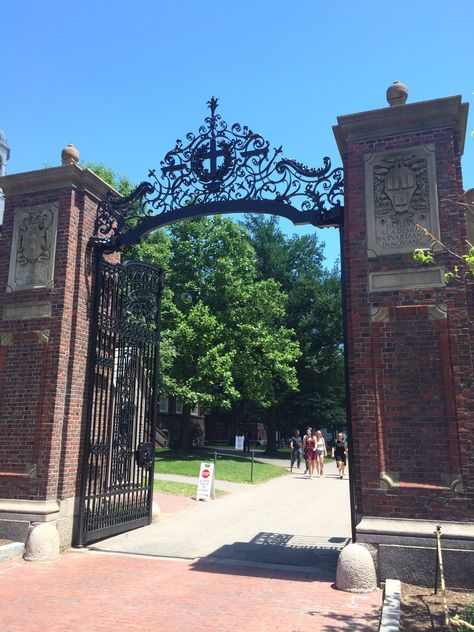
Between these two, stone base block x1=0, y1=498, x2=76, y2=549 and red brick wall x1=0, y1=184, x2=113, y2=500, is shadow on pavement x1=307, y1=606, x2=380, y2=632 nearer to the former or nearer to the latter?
stone base block x1=0, y1=498, x2=76, y2=549

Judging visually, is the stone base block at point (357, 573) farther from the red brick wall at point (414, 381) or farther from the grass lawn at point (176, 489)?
the grass lawn at point (176, 489)

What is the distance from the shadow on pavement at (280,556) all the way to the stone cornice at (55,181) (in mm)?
6239

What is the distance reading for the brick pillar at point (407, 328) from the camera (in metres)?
6.57

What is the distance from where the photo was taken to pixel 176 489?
1534 centimetres

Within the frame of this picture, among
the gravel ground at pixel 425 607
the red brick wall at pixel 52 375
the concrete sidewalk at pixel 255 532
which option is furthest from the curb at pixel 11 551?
the gravel ground at pixel 425 607

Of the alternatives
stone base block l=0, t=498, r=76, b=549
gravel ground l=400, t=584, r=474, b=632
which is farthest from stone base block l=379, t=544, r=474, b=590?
stone base block l=0, t=498, r=76, b=549

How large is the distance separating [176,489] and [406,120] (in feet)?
38.1

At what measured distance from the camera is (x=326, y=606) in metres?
5.79

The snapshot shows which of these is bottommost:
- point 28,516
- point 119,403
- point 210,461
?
point 210,461

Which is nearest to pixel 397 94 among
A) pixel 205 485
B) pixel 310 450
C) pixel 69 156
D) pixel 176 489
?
pixel 69 156

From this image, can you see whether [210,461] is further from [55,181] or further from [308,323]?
[308,323]

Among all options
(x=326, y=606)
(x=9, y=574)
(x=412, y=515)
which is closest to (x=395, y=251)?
(x=412, y=515)

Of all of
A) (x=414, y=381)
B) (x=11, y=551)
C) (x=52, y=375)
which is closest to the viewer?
(x=414, y=381)

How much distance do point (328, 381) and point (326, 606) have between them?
31549 millimetres
